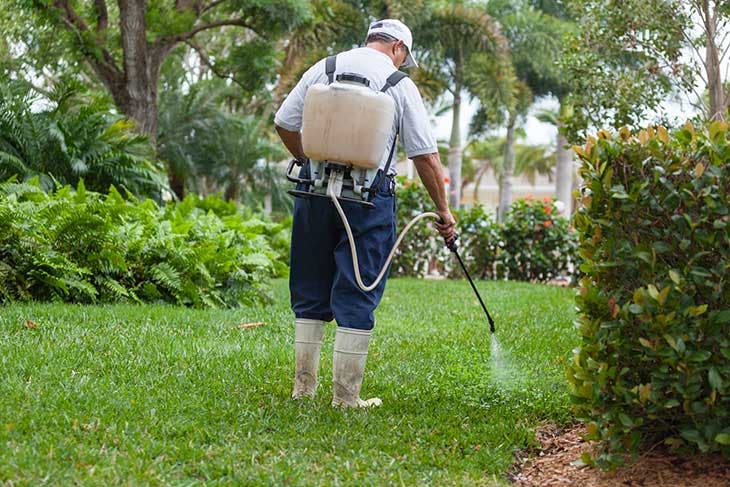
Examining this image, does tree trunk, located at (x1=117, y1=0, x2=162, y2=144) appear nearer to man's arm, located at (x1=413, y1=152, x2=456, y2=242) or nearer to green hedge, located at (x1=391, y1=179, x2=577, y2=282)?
green hedge, located at (x1=391, y1=179, x2=577, y2=282)

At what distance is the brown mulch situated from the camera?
359 cm

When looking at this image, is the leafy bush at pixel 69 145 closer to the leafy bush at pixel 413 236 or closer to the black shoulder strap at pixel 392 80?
the leafy bush at pixel 413 236

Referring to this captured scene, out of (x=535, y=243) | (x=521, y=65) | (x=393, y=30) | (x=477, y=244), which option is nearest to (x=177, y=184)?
(x=477, y=244)

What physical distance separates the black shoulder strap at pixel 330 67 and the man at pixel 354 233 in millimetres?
18

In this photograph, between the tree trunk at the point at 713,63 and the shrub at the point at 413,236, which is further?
the shrub at the point at 413,236

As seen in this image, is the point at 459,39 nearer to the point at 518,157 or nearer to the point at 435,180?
the point at 435,180

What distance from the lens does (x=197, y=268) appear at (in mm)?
7945

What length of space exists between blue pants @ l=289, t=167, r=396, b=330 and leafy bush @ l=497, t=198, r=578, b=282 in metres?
10.2

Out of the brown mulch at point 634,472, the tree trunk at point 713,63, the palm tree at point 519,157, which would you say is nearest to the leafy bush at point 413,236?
the tree trunk at point 713,63

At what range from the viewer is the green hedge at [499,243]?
1434 centimetres

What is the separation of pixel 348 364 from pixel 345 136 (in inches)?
45.8

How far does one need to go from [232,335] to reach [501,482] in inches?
129

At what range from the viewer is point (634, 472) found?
12.1 feet

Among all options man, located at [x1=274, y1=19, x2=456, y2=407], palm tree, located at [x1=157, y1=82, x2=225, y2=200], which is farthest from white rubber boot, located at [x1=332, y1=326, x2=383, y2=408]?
palm tree, located at [x1=157, y1=82, x2=225, y2=200]
